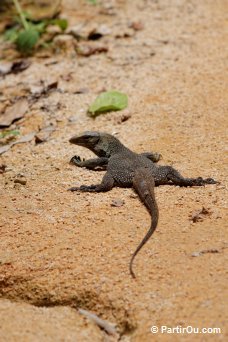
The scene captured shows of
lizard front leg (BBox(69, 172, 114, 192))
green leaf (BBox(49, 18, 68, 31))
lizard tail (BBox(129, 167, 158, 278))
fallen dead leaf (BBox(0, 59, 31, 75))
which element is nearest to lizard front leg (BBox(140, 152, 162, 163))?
lizard tail (BBox(129, 167, 158, 278))

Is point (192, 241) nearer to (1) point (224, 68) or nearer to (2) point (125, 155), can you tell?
(2) point (125, 155)

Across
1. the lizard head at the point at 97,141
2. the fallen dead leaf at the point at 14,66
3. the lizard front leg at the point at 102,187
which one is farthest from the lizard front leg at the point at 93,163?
the fallen dead leaf at the point at 14,66

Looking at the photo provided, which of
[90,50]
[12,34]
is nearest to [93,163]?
[90,50]

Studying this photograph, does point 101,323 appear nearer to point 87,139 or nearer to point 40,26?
point 87,139

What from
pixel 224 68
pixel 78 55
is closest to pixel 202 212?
pixel 224 68

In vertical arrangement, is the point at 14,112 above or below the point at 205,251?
below

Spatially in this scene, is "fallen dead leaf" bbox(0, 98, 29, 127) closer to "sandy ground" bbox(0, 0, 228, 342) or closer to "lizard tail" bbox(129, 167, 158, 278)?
"sandy ground" bbox(0, 0, 228, 342)

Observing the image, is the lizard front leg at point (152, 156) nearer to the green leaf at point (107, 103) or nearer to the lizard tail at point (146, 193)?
the lizard tail at point (146, 193)

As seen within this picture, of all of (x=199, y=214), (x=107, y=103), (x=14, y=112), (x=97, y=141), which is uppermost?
(x=199, y=214)
